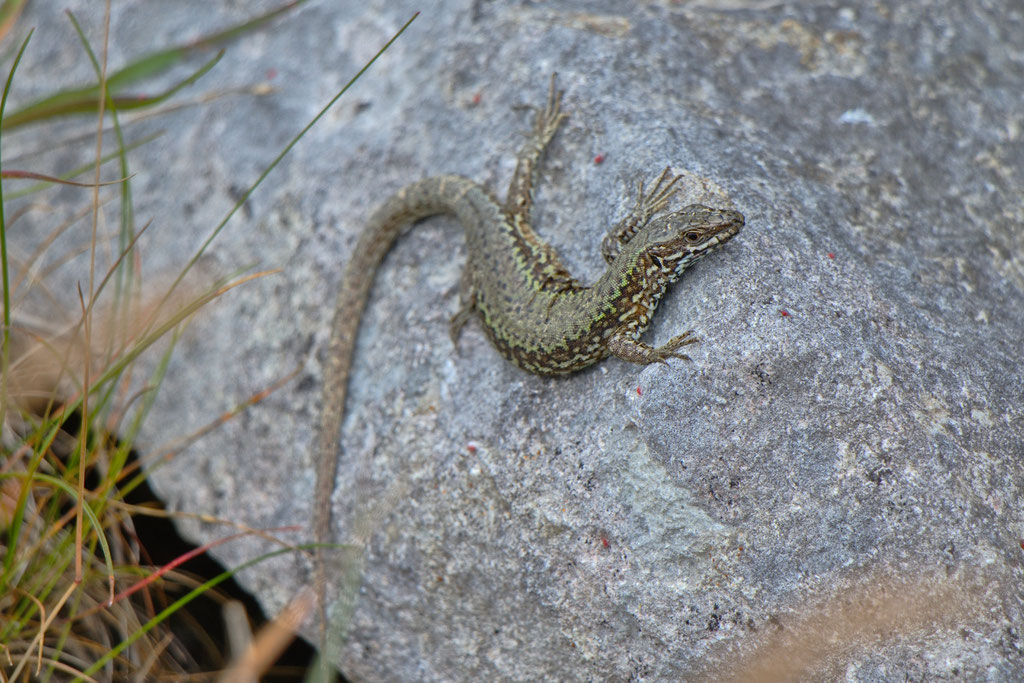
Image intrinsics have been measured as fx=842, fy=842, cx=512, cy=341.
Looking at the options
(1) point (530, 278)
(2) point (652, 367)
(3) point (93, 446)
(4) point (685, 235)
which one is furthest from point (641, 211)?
(3) point (93, 446)

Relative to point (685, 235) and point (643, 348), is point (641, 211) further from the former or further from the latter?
point (643, 348)

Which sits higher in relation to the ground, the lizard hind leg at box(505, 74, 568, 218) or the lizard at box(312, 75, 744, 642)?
the lizard hind leg at box(505, 74, 568, 218)

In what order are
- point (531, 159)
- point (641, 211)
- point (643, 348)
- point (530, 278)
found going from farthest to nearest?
point (531, 159) → point (530, 278) → point (641, 211) → point (643, 348)

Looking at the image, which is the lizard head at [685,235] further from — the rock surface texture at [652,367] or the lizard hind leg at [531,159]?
the lizard hind leg at [531,159]

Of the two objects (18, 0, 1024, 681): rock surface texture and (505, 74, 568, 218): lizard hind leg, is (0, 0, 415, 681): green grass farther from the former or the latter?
(505, 74, 568, 218): lizard hind leg

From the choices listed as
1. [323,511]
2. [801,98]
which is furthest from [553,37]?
[323,511]

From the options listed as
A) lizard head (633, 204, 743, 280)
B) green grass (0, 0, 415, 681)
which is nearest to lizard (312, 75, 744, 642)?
lizard head (633, 204, 743, 280)

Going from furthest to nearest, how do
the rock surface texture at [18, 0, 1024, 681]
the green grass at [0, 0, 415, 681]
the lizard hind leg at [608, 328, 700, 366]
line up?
1. the green grass at [0, 0, 415, 681]
2. the lizard hind leg at [608, 328, 700, 366]
3. the rock surface texture at [18, 0, 1024, 681]

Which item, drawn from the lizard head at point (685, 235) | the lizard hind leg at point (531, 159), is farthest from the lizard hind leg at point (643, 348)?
the lizard hind leg at point (531, 159)
